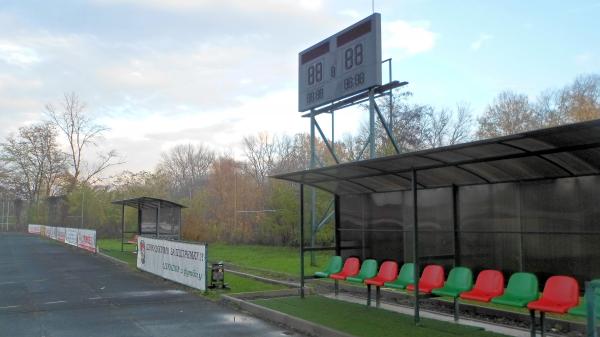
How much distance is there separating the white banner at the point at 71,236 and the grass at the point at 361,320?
29257 millimetres

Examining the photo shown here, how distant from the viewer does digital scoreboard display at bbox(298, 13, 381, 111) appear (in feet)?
48.6

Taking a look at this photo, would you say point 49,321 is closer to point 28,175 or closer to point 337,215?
point 337,215

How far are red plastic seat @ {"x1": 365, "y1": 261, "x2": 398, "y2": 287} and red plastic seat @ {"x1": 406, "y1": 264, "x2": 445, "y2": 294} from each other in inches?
27.8

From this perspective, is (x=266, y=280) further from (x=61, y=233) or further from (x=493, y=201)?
(x=61, y=233)

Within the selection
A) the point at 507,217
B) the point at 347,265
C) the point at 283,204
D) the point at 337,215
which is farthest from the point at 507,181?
the point at 283,204

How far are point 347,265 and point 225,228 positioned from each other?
27.4 metres

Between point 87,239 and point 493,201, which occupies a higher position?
point 493,201

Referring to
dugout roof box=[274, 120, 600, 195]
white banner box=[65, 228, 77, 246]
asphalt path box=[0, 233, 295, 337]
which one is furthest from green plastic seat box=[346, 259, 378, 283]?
Answer: white banner box=[65, 228, 77, 246]

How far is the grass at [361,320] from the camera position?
826 cm

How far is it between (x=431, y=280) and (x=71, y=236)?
34.3 metres

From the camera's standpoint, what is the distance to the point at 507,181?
9938 millimetres

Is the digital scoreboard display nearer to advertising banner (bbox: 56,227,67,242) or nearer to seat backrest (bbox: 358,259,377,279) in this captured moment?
seat backrest (bbox: 358,259,377,279)

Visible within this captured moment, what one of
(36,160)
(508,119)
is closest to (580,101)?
(508,119)

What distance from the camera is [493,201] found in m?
10.2
